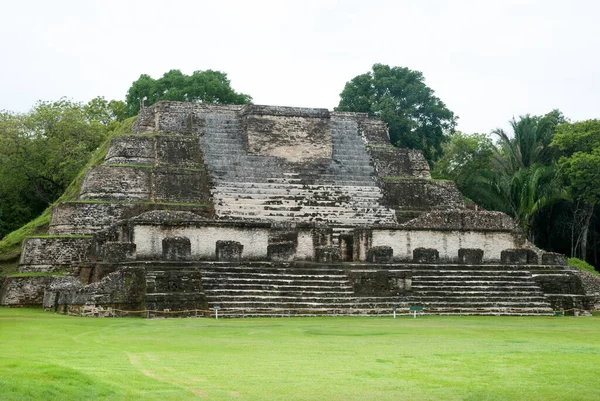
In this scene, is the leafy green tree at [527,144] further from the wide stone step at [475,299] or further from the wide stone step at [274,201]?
the wide stone step at [475,299]

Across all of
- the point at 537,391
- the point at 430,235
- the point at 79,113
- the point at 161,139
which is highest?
the point at 79,113

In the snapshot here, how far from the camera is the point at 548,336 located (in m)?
13.6

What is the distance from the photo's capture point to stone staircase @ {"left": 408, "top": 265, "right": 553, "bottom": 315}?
64.2 feet

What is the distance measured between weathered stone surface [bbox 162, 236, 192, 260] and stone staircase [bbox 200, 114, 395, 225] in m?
4.60

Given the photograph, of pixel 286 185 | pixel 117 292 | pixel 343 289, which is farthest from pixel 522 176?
pixel 117 292

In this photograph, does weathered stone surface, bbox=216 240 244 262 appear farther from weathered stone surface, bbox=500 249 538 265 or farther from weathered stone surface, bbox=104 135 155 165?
weathered stone surface, bbox=104 135 155 165

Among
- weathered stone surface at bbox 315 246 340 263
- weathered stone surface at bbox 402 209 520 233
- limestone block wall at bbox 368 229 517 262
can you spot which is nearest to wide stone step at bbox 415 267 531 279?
limestone block wall at bbox 368 229 517 262

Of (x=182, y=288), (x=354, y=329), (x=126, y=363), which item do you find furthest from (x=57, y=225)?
(x=126, y=363)

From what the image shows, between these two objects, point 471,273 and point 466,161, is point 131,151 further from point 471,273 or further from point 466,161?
point 466,161

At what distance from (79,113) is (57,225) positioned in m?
12.5

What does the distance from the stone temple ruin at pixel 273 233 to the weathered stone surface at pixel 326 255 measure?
0.03 meters

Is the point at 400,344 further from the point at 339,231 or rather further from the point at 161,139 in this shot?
the point at 161,139

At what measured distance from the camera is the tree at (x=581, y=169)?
30.8m

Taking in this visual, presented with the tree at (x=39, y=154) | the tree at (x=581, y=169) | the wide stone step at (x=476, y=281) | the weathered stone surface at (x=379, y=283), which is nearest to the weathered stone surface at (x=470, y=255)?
the wide stone step at (x=476, y=281)
